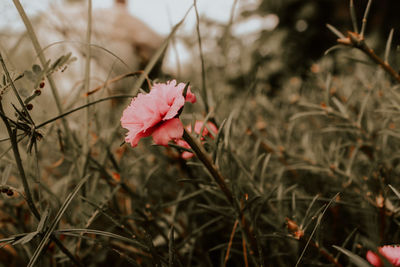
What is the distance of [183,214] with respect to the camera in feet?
1.92

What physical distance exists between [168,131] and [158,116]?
2 cm

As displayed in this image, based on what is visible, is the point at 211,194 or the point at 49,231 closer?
the point at 49,231

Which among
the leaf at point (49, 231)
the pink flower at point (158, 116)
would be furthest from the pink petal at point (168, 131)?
the leaf at point (49, 231)

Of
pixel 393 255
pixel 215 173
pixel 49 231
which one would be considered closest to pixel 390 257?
pixel 393 255

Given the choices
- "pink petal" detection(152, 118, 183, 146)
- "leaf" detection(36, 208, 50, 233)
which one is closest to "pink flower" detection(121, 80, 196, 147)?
"pink petal" detection(152, 118, 183, 146)

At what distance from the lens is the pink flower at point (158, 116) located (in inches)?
10.8

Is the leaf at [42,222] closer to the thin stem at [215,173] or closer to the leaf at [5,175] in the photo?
the leaf at [5,175]

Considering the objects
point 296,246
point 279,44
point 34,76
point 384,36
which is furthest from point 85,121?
point 384,36

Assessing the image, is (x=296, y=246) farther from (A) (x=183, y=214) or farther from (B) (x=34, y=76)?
(B) (x=34, y=76)

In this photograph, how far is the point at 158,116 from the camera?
0.28m

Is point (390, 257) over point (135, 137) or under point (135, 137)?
Result: under

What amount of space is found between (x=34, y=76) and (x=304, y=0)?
2222mm

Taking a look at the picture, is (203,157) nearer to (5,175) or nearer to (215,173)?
(215,173)

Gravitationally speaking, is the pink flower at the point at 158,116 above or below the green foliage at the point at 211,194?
above
